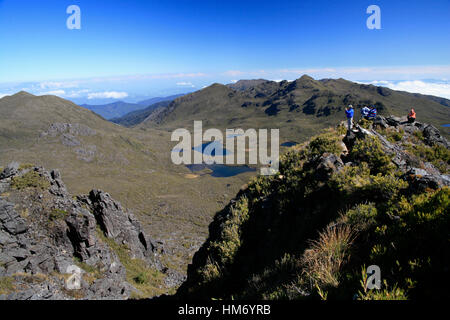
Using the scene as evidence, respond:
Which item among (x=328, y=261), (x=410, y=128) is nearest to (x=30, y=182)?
(x=328, y=261)

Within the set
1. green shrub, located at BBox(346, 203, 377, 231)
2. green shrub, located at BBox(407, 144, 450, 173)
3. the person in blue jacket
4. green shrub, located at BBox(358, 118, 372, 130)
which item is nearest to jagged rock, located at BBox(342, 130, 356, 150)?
green shrub, located at BBox(358, 118, 372, 130)

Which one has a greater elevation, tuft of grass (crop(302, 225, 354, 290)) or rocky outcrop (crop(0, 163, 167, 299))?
tuft of grass (crop(302, 225, 354, 290))

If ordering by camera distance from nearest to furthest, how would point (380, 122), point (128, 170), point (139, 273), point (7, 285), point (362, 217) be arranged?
point (362, 217)
point (7, 285)
point (380, 122)
point (139, 273)
point (128, 170)

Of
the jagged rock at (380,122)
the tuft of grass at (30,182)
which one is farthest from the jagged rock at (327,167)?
the tuft of grass at (30,182)

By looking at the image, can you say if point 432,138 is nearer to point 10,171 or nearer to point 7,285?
point 7,285

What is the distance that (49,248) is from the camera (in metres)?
14.6

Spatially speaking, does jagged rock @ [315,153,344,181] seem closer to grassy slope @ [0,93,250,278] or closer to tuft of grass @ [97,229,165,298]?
tuft of grass @ [97,229,165,298]

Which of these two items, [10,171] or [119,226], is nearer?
[10,171]

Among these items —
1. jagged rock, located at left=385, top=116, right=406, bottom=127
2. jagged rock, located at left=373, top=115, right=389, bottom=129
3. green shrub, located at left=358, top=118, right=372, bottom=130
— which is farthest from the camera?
jagged rock, located at left=385, top=116, right=406, bottom=127

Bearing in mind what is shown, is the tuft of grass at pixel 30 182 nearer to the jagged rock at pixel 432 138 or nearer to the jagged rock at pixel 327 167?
the jagged rock at pixel 327 167

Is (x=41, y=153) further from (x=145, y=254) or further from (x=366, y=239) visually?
(x=366, y=239)

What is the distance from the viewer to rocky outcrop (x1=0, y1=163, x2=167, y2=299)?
11.5m

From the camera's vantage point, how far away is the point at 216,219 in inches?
575
